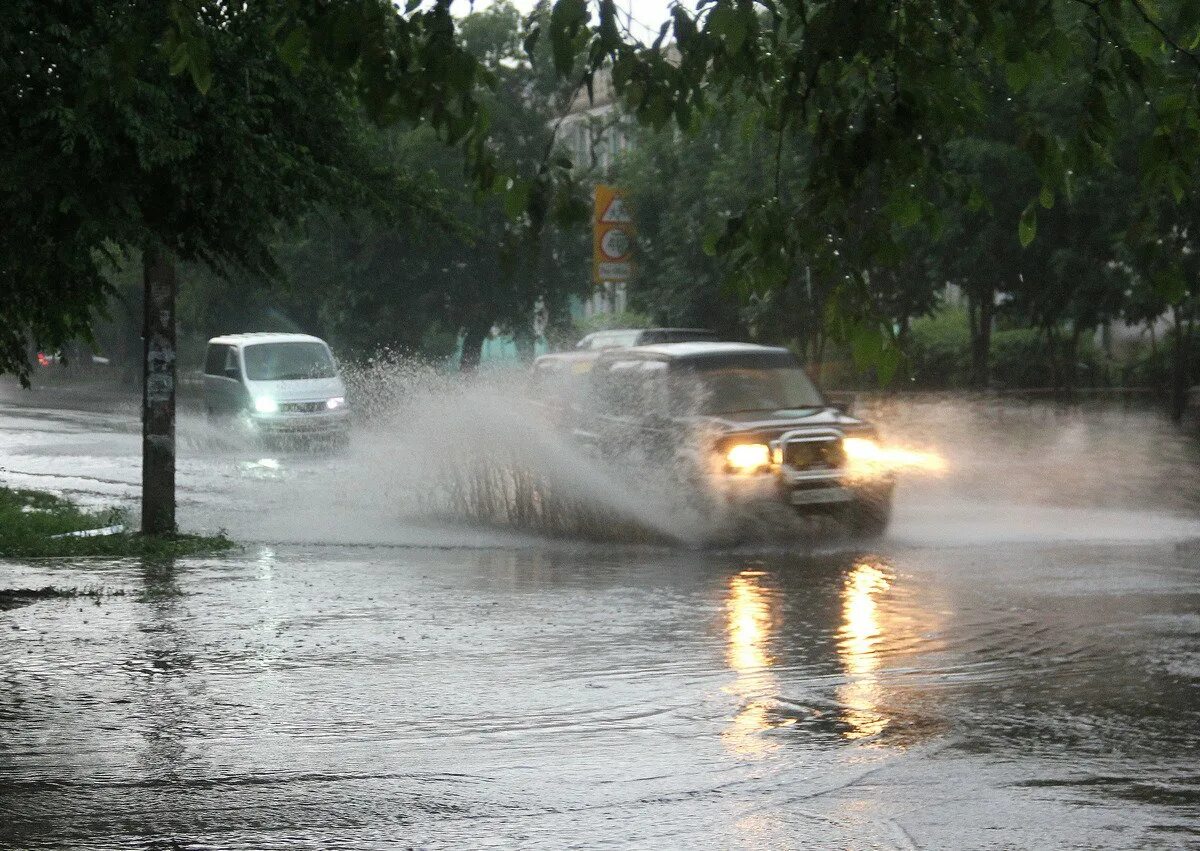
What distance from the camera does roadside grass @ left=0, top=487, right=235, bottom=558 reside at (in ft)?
49.4

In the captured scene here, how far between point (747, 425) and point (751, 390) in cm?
114

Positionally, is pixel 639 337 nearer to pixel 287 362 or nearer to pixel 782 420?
pixel 287 362

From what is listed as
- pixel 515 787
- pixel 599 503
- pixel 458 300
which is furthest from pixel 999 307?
pixel 515 787

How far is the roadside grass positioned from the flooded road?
53 cm

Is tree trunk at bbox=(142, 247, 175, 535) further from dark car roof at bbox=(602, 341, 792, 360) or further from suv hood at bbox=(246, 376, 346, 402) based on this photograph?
suv hood at bbox=(246, 376, 346, 402)

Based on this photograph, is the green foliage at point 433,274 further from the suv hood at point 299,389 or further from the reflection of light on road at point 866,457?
the reflection of light on road at point 866,457

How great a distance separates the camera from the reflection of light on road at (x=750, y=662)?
25.6 ft

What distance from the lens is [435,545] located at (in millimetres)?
16250

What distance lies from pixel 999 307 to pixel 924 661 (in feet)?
126

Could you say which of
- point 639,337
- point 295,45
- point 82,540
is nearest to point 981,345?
point 639,337

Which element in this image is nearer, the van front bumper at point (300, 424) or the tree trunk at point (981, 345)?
the van front bumper at point (300, 424)

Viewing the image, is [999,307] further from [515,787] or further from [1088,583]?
[515,787]

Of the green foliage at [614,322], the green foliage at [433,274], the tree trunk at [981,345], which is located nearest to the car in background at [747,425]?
the tree trunk at [981,345]

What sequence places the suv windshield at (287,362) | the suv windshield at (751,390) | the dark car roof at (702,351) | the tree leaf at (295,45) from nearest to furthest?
the tree leaf at (295,45) < the suv windshield at (751,390) < the dark car roof at (702,351) < the suv windshield at (287,362)
